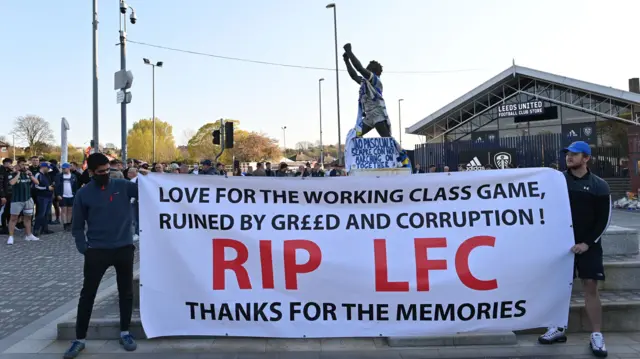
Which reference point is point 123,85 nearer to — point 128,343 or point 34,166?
point 34,166

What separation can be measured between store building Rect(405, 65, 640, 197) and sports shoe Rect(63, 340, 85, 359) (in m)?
20.4

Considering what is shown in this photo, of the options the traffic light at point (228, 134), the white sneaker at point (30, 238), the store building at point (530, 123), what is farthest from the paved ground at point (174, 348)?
the store building at point (530, 123)

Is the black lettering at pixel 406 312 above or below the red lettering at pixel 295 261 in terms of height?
below

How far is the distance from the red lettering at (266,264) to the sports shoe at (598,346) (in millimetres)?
2761

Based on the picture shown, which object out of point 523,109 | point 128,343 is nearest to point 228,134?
point 128,343

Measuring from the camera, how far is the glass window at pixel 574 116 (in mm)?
29859

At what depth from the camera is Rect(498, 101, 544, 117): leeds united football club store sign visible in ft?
99.3

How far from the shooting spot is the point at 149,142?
70.0 meters

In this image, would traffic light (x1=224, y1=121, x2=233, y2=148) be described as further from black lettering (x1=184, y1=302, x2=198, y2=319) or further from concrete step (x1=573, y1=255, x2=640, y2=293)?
concrete step (x1=573, y1=255, x2=640, y2=293)

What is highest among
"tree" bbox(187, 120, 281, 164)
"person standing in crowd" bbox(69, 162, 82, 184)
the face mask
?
"tree" bbox(187, 120, 281, 164)

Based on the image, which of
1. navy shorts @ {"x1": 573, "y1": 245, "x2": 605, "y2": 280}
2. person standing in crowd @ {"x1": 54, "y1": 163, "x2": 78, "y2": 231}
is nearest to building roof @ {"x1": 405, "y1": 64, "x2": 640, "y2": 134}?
person standing in crowd @ {"x1": 54, "y1": 163, "x2": 78, "y2": 231}

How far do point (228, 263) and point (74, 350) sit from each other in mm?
1472

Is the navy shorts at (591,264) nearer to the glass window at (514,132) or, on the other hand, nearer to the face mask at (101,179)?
the face mask at (101,179)

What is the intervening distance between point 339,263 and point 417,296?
0.73m
